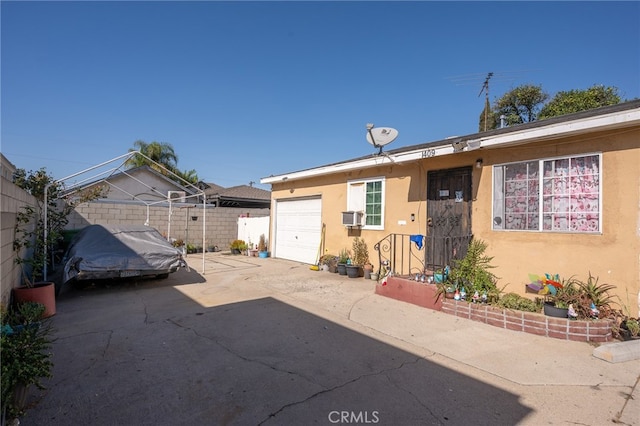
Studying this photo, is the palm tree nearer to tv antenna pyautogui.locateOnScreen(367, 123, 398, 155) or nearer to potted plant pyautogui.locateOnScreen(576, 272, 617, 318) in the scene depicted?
tv antenna pyautogui.locateOnScreen(367, 123, 398, 155)

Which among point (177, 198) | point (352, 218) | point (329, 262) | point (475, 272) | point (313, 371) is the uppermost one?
point (177, 198)

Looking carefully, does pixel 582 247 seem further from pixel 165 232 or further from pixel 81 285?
pixel 165 232

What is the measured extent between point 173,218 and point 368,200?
31.1ft

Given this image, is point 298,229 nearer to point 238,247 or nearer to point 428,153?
point 238,247

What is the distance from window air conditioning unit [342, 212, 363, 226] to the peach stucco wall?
3.47 feet

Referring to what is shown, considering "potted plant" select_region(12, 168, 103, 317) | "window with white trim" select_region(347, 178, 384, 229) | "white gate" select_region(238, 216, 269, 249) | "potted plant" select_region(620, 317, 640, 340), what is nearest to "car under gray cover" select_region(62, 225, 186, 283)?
"potted plant" select_region(12, 168, 103, 317)

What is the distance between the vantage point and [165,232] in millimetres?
14391

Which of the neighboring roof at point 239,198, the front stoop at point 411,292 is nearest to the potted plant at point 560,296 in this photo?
the front stoop at point 411,292

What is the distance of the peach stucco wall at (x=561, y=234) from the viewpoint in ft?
15.5

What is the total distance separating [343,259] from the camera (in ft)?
31.1

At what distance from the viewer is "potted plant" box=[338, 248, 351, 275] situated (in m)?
9.18

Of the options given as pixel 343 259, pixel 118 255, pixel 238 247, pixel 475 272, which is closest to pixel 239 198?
pixel 238 247

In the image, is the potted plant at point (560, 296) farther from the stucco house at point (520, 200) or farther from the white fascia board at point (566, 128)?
the white fascia board at point (566, 128)

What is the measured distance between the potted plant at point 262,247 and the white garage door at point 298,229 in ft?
1.44
